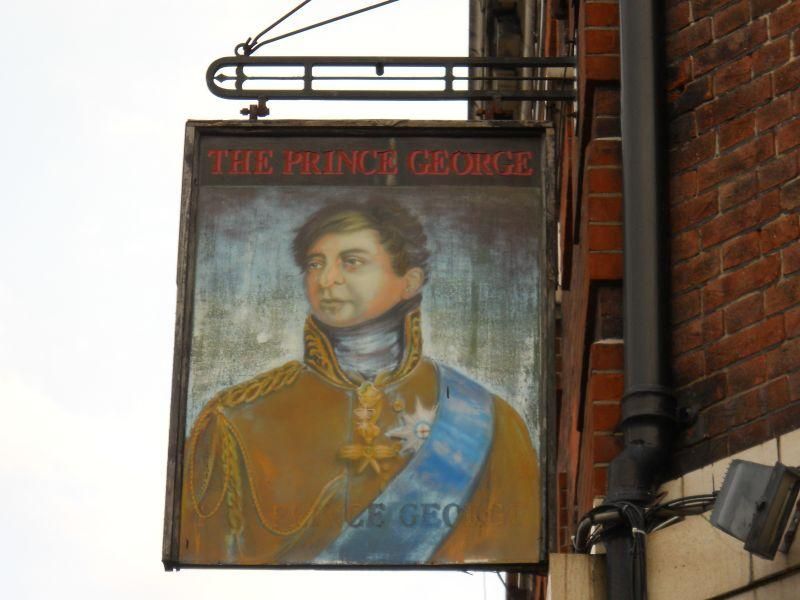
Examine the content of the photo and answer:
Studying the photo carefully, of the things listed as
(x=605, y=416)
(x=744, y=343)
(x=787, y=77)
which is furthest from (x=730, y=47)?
(x=605, y=416)

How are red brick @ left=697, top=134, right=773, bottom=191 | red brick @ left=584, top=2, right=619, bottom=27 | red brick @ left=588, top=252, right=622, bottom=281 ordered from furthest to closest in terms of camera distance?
1. red brick @ left=584, top=2, right=619, bottom=27
2. red brick @ left=588, top=252, right=622, bottom=281
3. red brick @ left=697, top=134, right=773, bottom=191

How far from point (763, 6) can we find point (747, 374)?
4.40ft

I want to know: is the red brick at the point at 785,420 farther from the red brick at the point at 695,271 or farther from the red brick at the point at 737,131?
the red brick at the point at 737,131

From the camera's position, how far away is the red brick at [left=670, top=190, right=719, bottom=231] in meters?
6.39

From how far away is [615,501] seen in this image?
6035 mm

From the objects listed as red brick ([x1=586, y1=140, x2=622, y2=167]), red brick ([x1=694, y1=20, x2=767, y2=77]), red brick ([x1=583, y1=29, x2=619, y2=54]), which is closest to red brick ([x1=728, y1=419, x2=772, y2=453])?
red brick ([x1=586, y1=140, x2=622, y2=167])

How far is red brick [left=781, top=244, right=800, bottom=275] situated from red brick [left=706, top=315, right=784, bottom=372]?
156 mm

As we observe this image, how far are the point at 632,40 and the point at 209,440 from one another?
2.11 m

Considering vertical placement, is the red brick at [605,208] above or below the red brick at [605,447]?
above

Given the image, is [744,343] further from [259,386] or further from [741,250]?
[259,386]

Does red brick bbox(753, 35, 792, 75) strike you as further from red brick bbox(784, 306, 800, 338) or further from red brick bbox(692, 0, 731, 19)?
red brick bbox(784, 306, 800, 338)

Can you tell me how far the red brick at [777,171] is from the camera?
615 centimetres

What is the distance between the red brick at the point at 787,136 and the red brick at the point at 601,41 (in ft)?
3.21

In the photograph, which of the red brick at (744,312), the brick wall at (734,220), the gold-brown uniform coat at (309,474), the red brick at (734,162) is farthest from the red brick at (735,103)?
the gold-brown uniform coat at (309,474)
